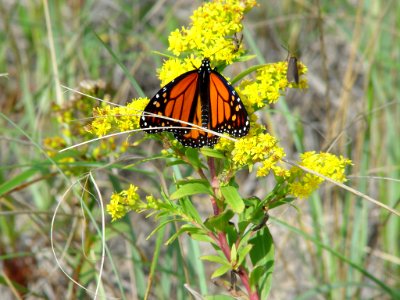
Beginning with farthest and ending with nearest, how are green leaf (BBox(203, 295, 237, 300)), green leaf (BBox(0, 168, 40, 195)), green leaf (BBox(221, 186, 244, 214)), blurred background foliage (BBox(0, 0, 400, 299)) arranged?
blurred background foliage (BBox(0, 0, 400, 299))
green leaf (BBox(0, 168, 40, 195))
green leaf (BBox(203, 295, 237, 300))
green leaf (BBox(221, 186, 244, 214))

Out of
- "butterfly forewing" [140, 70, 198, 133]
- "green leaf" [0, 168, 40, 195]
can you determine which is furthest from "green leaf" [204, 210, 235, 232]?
"green leaf" [0, 168, 40, 195]

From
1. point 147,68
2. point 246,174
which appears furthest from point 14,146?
point 246,174

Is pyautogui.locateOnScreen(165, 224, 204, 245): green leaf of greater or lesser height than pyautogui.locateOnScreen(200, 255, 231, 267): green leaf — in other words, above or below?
above

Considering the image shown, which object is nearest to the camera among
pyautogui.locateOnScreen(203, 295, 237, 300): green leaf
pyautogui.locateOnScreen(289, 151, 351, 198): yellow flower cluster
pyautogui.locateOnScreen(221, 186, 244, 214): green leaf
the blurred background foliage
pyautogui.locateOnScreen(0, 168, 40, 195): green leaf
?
pyautogui.locateOnScreen(221, 186, 244, 214): green leaf

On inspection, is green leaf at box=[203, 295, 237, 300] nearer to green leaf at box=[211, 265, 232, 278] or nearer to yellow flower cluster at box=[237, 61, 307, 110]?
green leaf at box=[211, 265, 232, 278]

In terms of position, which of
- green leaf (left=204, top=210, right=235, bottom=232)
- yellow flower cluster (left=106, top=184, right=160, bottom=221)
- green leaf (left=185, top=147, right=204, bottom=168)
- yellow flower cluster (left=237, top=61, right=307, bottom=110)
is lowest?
green leaf (left=204, top=210, right=235, bottom=232)

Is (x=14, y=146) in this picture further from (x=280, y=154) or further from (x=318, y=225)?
(x=280, y=154)

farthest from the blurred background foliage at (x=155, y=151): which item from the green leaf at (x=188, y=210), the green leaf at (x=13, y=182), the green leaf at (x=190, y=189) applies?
the green leaf at (x=190, y=189)

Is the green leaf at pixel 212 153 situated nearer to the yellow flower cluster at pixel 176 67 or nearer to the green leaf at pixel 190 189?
the green leaf at pixel 190 189
